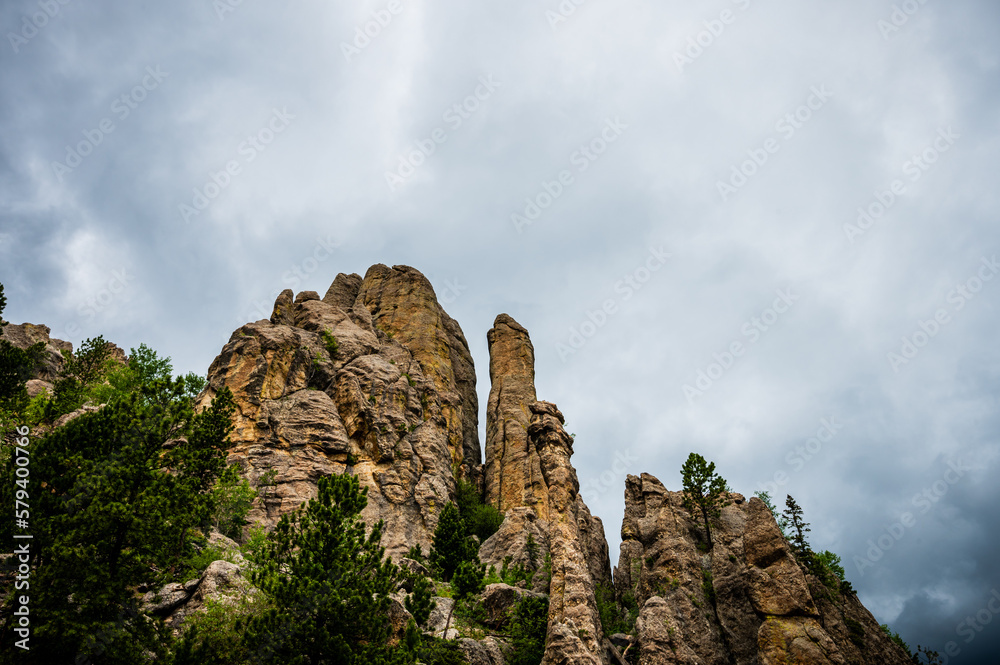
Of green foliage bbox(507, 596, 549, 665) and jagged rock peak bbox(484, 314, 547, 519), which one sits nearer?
green foliage bbox(507, 596, 549, 665)

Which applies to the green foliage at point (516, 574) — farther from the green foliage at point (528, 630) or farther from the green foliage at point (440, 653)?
the green foliage at point (440, 653)

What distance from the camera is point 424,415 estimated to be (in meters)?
59.0

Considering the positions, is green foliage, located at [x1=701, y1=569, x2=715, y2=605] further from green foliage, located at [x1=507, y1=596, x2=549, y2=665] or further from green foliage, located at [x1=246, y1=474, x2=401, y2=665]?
green foliage, located at [x1=246, y1=474, x2=401, y2=665]

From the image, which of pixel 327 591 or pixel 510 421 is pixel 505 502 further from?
pixel 327 591

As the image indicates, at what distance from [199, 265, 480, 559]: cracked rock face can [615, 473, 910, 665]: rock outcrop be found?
19.5m

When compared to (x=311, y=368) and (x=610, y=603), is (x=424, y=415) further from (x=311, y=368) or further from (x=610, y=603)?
(x=610, y=603)

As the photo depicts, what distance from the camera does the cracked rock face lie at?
145 ft

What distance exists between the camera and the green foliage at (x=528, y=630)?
3156 centimetres

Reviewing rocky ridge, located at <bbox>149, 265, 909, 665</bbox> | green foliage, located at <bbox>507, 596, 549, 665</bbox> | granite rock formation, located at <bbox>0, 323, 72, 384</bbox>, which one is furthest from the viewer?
granite rock formation, located at <bbox>0, 323, 72, 384</bbox>

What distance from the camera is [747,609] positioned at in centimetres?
3541

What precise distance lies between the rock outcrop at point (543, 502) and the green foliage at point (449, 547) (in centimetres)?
601

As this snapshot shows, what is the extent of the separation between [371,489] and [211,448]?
21.4m

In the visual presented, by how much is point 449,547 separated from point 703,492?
24350mm

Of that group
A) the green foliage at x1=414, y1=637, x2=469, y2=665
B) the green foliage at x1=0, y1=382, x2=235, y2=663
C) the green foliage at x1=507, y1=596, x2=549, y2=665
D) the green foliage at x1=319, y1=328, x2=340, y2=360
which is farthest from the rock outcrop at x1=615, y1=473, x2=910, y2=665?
the green foliage at x1=319, y1=328, x2=340, y2=360
